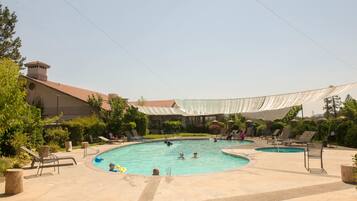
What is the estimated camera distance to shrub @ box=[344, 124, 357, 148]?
1931 centimetres

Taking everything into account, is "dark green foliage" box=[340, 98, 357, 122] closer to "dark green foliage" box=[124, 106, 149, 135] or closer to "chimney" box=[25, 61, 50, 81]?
"dark green foliage" box=[124, 106, 149, 135]

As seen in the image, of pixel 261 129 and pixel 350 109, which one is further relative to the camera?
pixel 261 129

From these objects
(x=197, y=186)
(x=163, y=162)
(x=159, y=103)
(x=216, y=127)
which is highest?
(x=159, y=103)

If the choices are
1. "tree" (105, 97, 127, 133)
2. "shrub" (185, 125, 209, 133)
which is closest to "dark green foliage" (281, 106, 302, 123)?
"shrub" (185, 125, 209, 133)

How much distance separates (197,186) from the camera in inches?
347

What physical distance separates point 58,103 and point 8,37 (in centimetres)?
861

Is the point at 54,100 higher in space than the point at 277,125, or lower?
higher

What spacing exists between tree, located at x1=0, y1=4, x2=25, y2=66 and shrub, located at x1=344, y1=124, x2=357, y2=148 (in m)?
26.4

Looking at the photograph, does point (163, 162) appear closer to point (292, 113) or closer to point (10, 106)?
point (10, 106)

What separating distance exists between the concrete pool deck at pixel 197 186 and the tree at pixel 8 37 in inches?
752

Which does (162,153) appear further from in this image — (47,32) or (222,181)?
(222,181)

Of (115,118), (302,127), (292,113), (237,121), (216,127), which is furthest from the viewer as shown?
(216,127)

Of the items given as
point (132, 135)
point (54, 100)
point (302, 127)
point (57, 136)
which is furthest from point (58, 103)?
point (302, 127)

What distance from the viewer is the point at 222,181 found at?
372 inches
